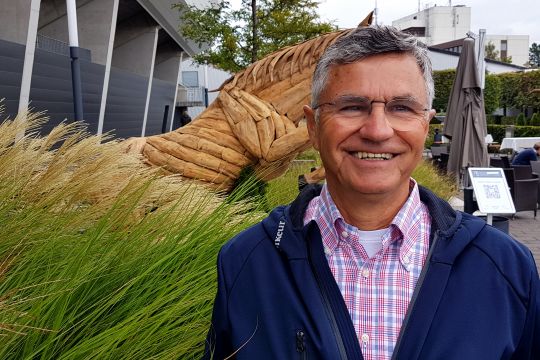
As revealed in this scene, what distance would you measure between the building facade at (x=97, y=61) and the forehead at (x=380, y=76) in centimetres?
284

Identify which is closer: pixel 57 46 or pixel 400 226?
pixel 400 226

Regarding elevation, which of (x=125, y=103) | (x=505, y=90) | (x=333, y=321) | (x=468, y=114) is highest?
(x=505, y=90)

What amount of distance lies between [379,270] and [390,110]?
39 cm

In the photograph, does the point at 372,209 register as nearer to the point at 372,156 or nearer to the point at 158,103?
the point at 372,156

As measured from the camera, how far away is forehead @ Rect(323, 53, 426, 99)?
1309mm

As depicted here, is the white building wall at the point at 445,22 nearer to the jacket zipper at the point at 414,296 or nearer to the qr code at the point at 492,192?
the qr code at the point at 492,192

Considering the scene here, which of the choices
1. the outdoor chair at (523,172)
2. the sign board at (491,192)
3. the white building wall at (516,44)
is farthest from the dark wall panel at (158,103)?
the white building wall at (516,44)

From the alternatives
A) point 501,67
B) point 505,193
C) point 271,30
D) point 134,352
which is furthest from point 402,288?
point 501,67

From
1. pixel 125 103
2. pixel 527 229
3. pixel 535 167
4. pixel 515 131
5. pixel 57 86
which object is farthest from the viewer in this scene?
pixel 515 131

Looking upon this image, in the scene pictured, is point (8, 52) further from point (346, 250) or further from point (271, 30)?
point (346, 250)

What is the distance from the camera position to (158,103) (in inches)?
1212

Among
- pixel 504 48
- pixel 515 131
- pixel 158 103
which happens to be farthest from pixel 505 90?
pixel 504 48

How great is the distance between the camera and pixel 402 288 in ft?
4.28

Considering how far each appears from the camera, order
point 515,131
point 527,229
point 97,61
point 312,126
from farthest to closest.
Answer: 1. point 515,131
2. point 97,61
3. point 527,229
4. point 312,126
